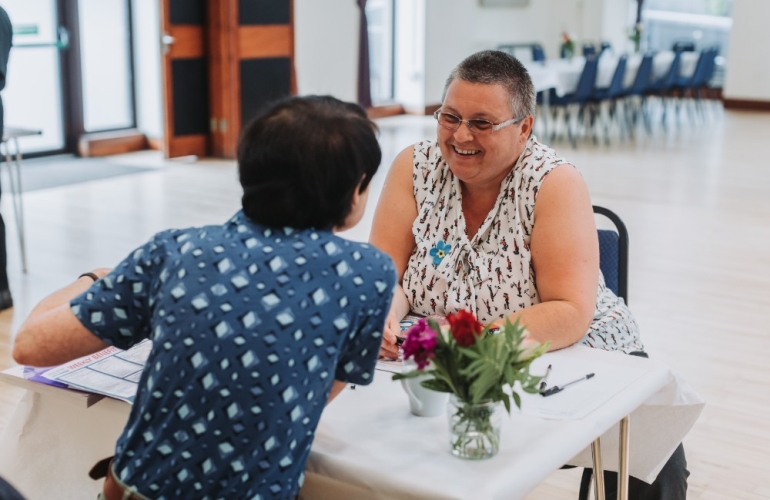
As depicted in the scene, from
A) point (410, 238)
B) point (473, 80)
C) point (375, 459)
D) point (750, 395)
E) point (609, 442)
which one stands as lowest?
point (750, 395)

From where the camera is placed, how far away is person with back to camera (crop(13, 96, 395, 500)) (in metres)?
1.27

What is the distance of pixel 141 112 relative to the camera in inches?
342

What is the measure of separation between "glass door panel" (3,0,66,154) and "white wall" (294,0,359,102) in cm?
236

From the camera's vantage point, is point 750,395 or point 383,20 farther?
point 383,20

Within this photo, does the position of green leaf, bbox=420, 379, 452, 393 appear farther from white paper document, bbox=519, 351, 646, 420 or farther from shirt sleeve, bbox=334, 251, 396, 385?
white paper document, bbox=519, 351, 646, 420

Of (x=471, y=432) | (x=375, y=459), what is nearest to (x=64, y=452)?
(x=375, y=459)

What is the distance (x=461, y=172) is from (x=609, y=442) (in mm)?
647

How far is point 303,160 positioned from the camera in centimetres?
129

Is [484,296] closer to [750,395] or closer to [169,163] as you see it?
[750,395]

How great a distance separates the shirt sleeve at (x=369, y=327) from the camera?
4.40 feet

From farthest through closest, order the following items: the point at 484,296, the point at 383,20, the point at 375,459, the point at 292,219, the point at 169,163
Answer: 1. the point at 383,20
2. the point at 169,163
3. the point at 484,296
4. the point at 375,459
5. the point at 292,219

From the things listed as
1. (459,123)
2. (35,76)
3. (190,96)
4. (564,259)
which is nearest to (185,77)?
(190,96)

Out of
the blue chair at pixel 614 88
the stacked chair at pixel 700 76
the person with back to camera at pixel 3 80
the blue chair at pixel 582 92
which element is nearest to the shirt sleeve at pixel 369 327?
the person with back to camera at pixel 3 80

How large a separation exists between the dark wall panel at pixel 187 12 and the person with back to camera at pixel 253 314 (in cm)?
702
